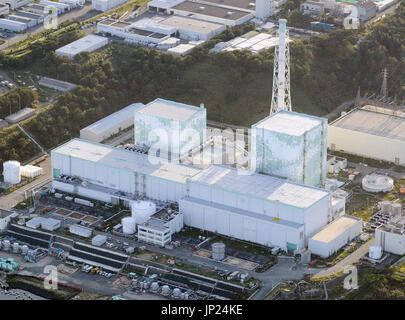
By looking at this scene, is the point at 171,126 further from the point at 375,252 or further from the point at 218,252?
the point at 375,252

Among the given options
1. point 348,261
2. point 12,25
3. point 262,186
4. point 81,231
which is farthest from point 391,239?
point 12,25

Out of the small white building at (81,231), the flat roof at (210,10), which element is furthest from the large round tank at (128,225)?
the flat roof at (210,10)

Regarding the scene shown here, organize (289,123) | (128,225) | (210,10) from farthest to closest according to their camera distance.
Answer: (210,10), (289,123), (128,225)

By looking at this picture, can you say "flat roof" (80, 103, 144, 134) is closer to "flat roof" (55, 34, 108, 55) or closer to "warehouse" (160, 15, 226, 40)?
"flat roof" (55, 34, 108, 55)

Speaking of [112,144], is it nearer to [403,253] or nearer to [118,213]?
[118,213]

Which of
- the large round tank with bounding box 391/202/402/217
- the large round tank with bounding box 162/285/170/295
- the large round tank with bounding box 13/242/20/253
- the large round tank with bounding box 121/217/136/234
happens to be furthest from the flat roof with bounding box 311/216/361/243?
the large round tank with bounding box 13/242/20/253
